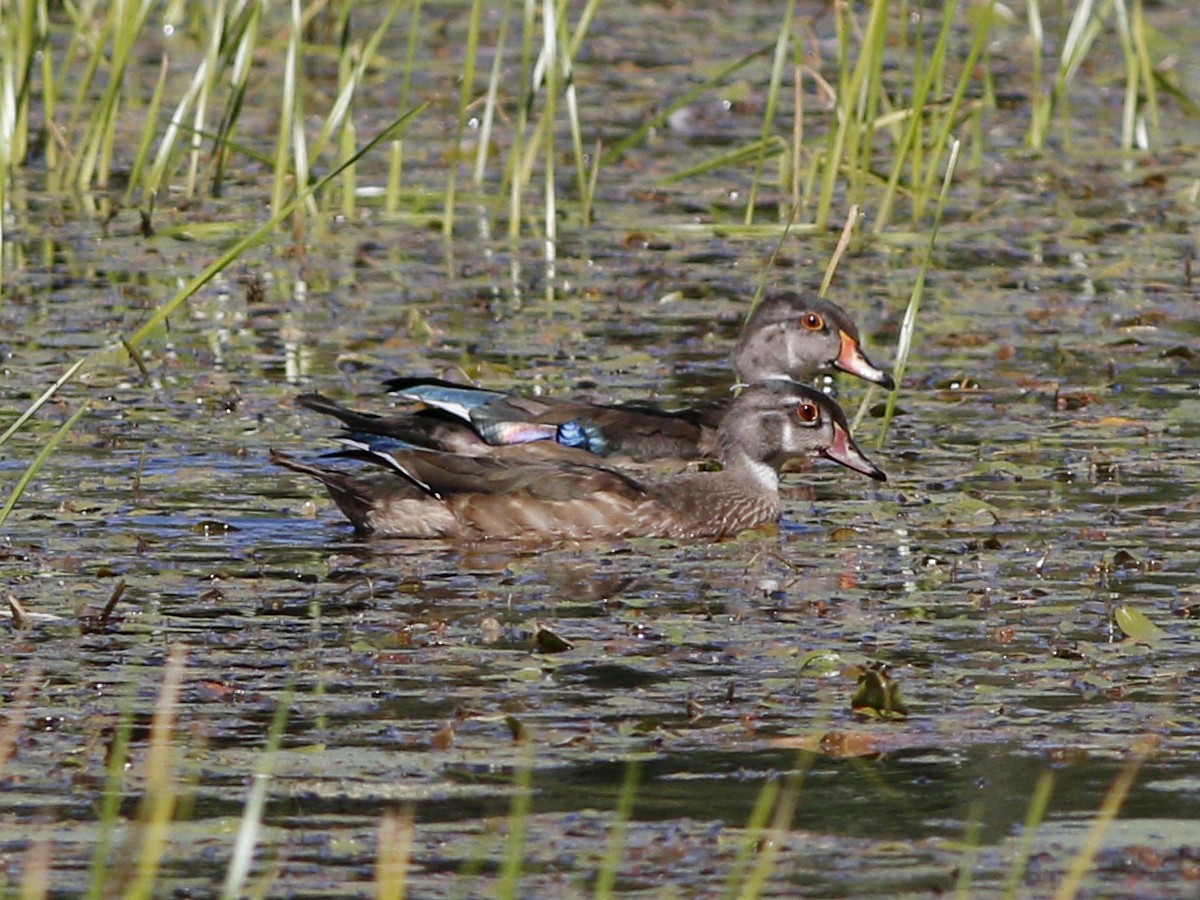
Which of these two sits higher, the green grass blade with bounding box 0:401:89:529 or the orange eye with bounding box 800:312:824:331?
the green grass blade with bounding box 0:401:89:529

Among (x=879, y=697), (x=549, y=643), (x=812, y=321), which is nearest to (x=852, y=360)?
(x=812, y=321)

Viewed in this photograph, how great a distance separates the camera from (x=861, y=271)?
40.9ft

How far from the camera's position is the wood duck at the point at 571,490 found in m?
8.40

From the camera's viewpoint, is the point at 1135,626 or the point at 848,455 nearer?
the point at 1135,626

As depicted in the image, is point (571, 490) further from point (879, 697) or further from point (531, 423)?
point (879, 697)

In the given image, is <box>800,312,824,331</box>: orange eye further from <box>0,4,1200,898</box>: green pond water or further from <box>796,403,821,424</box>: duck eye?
<box>796,403,821,424</box>: duck eye

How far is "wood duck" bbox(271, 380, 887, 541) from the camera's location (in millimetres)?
8398

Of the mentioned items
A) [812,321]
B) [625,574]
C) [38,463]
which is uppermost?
[38,463]

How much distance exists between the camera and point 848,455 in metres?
8.83

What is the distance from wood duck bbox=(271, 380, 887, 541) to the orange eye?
1.17 metres

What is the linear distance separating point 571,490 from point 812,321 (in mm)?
2060

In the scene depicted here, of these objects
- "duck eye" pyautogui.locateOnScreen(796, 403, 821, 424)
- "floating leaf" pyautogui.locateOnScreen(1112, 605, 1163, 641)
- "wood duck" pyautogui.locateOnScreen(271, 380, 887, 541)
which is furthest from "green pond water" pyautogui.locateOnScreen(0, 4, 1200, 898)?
"duck eye" pyautogui.locateOnScreen(796, 403, 821, 424)

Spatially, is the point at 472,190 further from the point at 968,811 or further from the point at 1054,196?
the point at 968,811

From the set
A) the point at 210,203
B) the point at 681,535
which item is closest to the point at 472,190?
the point at 210,203
